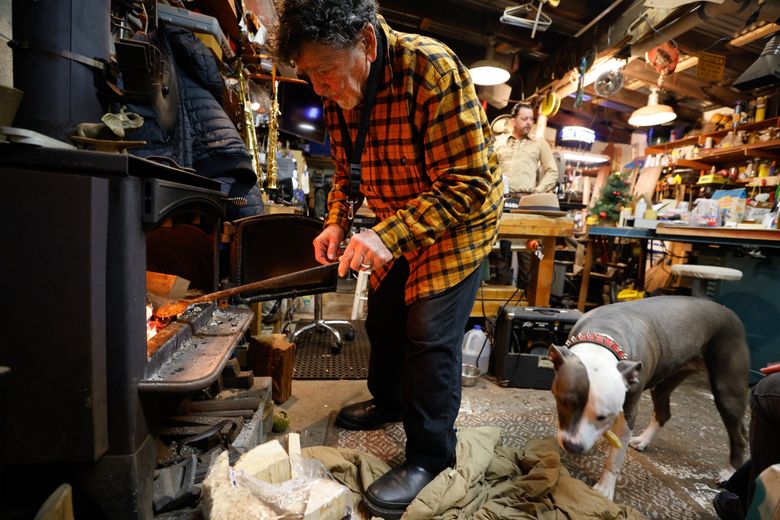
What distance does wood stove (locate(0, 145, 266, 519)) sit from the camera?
37.8 inches

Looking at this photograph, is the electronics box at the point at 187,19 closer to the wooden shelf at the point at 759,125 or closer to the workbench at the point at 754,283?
the workbench at the point at 754,283

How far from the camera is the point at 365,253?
131 cm

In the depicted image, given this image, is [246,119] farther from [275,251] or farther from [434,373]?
Answer: [434,373]

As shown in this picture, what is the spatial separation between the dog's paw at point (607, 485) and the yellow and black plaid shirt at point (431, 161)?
3.86 ft

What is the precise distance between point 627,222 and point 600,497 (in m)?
4.29

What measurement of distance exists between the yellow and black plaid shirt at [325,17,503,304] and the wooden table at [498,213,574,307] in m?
1.82

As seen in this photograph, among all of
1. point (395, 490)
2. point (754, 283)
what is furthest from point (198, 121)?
point (754, 283)

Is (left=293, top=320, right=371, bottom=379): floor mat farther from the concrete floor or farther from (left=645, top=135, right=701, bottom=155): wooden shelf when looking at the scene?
(left=645, top=135, right=701, bottom=155): wooden shelf

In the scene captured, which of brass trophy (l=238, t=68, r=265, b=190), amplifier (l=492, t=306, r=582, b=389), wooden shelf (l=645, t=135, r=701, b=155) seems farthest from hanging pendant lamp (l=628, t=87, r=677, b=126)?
brass trophy (l=238, t=68, r=265, b=190)

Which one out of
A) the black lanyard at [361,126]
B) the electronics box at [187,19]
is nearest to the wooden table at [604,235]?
the black lanyard at [361,126]

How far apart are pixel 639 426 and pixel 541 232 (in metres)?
1.68

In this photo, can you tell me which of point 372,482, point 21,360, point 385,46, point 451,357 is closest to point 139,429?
point 21,360

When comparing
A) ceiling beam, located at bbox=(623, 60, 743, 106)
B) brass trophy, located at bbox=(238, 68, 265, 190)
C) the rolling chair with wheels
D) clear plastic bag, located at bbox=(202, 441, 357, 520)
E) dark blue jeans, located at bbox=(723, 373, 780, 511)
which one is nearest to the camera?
Result: clear plastic bag, located at bbox=(202, 441, 357, 520)

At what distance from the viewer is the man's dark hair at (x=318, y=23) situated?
1188mm
